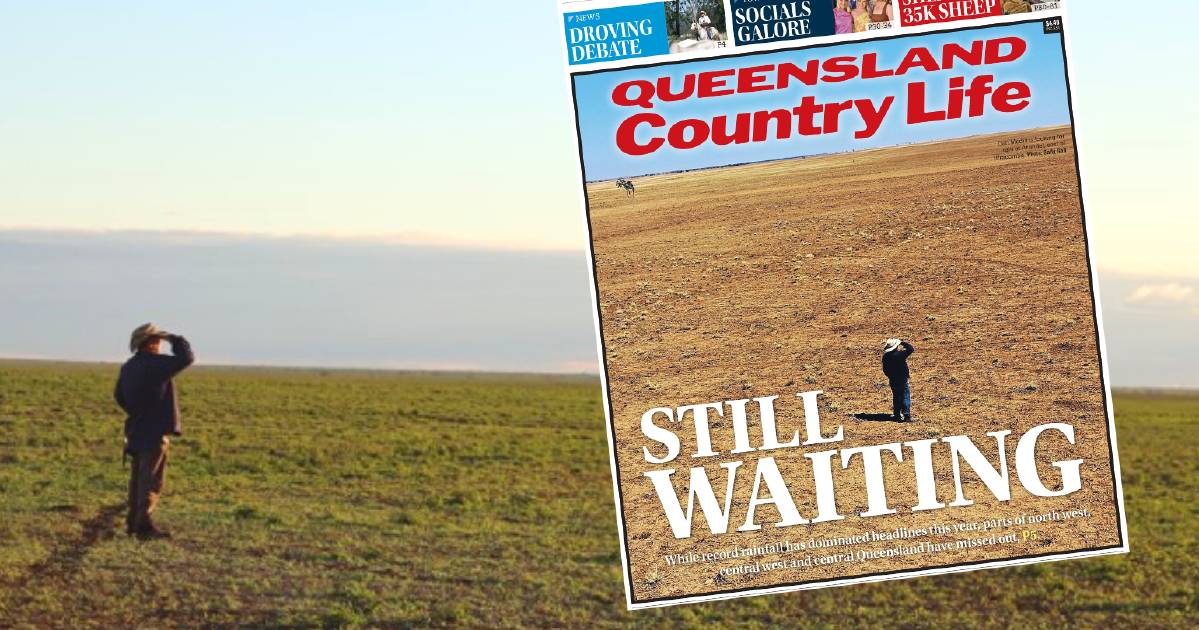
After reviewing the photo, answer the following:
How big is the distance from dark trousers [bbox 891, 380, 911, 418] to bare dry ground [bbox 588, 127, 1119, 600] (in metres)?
0.12

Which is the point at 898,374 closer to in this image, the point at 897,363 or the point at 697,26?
the point at 897,363

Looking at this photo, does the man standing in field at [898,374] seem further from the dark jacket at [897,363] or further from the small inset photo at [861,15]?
the small inset photo at [861,15]

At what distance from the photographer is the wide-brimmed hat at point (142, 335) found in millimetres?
4379

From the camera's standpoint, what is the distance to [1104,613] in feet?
61.9

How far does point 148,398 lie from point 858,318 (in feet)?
20.8

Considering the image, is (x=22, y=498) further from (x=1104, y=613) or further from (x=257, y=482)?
(x=1104, y=613)

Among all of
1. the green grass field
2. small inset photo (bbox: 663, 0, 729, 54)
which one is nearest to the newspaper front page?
small inset photo (bbox: 663, 0, 729, 54)

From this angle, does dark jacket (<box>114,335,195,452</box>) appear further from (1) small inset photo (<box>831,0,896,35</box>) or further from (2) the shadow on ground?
(1) small inset photo (<box>831,0,896,35</box>)

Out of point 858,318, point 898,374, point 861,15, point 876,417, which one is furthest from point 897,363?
point 861,15

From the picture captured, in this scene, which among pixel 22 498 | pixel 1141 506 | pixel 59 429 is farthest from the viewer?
pixel 59 429

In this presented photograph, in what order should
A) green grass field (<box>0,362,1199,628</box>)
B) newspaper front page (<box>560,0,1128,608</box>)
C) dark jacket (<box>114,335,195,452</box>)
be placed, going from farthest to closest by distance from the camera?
1. green grass field (<box>0,362,1199,628</box>)
2. newspaper front page (<box>560,0,1128,608</box>)
3. dark jacket (<box>114,335,195,452</box>)

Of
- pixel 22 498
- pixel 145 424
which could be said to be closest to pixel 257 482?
pixel 22 498

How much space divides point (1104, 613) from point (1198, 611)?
5.56 ft

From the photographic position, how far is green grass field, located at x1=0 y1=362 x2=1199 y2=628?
18.0 metres
